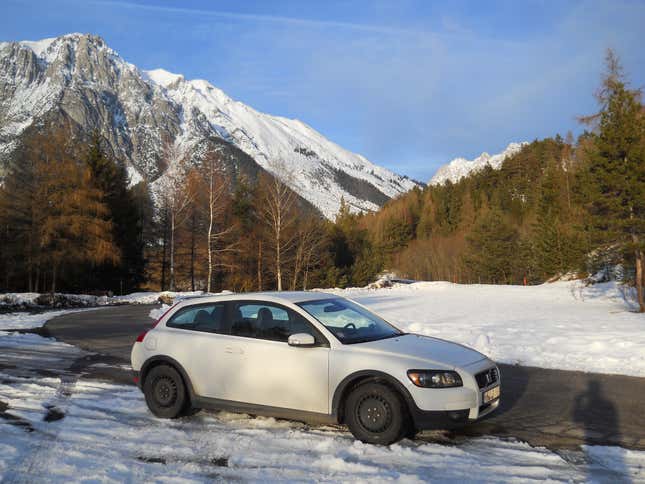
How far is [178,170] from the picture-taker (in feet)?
128

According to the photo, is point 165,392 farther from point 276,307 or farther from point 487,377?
point 487,377

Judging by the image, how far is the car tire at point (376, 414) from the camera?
18.2 ft

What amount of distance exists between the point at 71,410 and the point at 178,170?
33.7 m

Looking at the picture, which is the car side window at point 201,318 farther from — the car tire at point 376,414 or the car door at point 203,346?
the car tire at point 376,414

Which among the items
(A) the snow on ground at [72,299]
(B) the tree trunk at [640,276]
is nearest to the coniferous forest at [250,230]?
(B) the tree trunk at [640,276]

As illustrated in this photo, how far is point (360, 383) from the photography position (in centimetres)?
577

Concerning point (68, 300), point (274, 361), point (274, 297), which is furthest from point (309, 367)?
point (68, 300)

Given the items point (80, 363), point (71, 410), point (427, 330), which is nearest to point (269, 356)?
point (71, 410)

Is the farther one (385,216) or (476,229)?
(385,216)

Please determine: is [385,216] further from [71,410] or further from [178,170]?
[71,410]

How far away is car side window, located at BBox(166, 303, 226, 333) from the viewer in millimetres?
6824

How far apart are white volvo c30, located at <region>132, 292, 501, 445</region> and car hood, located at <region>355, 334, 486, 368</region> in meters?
0.01

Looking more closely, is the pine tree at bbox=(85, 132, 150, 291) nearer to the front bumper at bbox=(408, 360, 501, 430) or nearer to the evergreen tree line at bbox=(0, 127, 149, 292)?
the evergreen tree line at bbox=(0, 127, 149, 292)

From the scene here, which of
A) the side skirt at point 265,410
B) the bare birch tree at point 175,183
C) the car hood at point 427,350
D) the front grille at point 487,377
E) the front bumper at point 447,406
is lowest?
the side skirt at point 265,410
